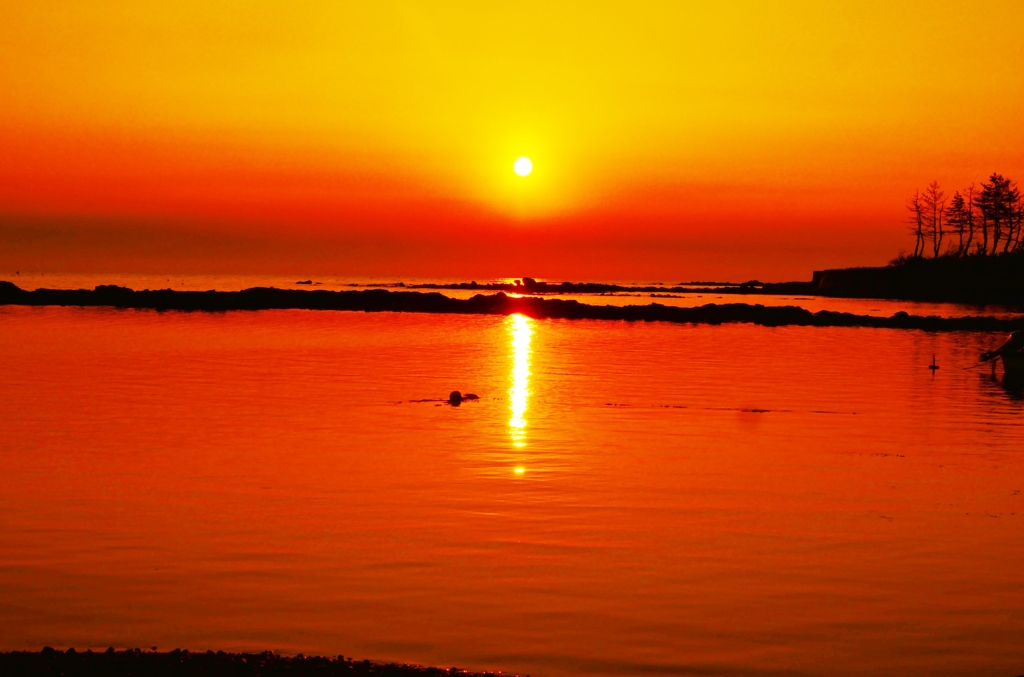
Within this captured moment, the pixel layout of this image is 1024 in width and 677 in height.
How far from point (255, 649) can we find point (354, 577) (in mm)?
2271

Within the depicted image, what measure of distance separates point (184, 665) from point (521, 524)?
20.7 ft

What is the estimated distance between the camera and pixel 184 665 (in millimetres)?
7680

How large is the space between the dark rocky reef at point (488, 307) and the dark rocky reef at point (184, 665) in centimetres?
6319

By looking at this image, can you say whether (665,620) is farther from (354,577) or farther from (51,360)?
(51,360)

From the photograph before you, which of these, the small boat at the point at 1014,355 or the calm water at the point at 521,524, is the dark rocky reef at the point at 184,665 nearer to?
the calm water at the point at 521,524

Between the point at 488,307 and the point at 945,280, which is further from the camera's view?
the point at 945,280

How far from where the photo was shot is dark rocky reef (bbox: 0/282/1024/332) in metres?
69.8

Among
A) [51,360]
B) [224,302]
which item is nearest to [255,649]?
[51,360]

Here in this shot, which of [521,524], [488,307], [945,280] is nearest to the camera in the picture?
[521,524]

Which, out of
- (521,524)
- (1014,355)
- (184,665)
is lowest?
(521,524)

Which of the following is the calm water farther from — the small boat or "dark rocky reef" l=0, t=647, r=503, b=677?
the small boat

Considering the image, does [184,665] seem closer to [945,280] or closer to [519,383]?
[519,383]

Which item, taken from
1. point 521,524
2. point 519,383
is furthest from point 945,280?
point 521,524

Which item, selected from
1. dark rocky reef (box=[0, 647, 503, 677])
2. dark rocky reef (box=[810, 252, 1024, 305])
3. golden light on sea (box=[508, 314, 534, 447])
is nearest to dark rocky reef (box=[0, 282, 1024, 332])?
golden light on sea (box=[508, 314, 534, 447])
